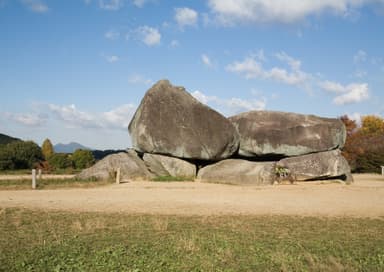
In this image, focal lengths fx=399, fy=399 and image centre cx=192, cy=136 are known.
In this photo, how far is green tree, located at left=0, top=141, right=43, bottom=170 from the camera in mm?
39878

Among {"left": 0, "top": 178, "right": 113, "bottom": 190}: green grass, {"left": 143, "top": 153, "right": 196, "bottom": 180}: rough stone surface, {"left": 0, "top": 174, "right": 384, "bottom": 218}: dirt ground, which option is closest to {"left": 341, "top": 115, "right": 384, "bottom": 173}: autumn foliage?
{"left": 0, "top": 174, "right": 384, "bottom": 218}: dirt ground

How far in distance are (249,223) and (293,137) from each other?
15.8m

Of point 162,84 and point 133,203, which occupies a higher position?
point 162,84

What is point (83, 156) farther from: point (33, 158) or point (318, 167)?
point (318, 167)

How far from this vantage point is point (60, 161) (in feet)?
139

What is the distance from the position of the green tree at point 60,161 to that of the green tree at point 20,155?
1925mm

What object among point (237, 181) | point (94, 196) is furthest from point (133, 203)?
point (237, 181)

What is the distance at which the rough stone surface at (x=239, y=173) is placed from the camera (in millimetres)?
23078

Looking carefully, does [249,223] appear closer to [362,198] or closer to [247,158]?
[362,198]

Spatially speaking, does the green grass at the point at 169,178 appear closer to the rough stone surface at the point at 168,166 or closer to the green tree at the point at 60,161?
the rough stone surface at the point at 168,166

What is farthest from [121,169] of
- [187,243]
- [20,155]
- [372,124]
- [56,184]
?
[372,124]

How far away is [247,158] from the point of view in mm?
27688

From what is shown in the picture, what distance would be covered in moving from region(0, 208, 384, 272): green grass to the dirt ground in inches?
61.9

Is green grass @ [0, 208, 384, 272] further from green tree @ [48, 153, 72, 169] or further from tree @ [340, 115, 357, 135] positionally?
tree @ [340, 115, 357, 135]
